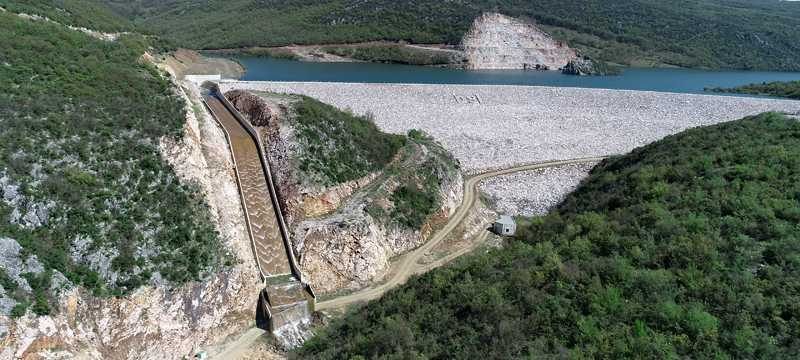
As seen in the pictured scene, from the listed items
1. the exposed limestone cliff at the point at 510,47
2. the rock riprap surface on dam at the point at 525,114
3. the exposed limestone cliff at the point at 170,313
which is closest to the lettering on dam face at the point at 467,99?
the rock riprap surface on dam at the point at 525,114

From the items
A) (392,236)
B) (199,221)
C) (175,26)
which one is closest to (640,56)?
(392,236)

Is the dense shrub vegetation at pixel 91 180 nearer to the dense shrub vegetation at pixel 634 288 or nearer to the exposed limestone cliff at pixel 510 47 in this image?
the dense shrub vegetation at pixel 634 288

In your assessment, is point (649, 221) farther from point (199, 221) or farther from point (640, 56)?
point (640, 56)

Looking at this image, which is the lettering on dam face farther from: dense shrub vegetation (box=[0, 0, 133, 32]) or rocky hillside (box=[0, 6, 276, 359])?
dense shrub vegetation (box=[0, 0, 133, 32])

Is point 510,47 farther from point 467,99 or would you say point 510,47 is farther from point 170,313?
point 170,313

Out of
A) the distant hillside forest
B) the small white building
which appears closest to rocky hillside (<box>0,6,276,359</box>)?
the small white building

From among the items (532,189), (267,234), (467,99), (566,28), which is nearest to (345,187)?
(267,234)
